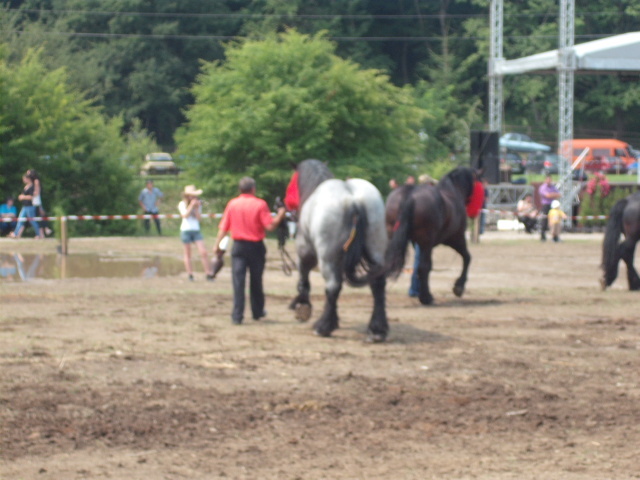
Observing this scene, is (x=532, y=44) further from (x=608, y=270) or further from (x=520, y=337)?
(x=520, y=337)

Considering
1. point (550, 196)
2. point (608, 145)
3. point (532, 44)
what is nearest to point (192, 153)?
point (550, 196)

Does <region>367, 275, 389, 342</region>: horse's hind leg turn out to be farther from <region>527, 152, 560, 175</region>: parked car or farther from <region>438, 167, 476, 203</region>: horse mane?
<region>527, 152, 560, 175</region>: parked car

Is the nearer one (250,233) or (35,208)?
(250,233)

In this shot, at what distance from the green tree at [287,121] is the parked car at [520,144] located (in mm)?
31439

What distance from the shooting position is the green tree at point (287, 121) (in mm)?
30797

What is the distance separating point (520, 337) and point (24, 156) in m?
21.4

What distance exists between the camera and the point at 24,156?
30141 millimetres

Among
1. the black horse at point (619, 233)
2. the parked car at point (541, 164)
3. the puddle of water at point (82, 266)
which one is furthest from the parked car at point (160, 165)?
the black horse at point (619, 233)

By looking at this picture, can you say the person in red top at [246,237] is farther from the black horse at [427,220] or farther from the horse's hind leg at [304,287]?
the black horse at [427,220]

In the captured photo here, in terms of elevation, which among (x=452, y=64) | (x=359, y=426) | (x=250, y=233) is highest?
(x=452, y=64)

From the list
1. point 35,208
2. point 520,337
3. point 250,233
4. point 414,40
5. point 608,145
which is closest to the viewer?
point 520,337

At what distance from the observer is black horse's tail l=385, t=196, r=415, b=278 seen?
13.2 m

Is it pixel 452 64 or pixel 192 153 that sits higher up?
pixel 452 64

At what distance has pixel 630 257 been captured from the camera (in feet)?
54.3
